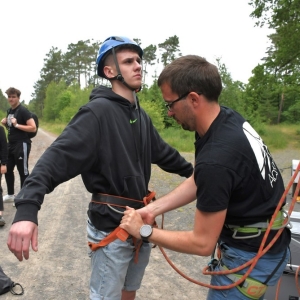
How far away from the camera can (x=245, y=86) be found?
108 feet

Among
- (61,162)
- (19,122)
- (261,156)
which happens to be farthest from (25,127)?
(261,156)

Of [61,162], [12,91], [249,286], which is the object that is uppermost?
[12,91]

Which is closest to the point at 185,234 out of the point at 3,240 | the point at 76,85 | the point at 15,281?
the point at 15,281

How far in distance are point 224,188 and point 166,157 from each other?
1242mm

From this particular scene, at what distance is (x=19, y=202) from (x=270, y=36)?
1749 inches

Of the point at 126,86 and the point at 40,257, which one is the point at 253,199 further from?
the point at 40,257

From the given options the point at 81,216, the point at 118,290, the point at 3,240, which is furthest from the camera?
the point at 81,216

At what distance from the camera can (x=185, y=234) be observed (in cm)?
185

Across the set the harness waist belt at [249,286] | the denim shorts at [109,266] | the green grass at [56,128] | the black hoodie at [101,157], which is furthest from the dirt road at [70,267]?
the green grass at [56,128]

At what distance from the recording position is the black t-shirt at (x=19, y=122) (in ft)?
21.2

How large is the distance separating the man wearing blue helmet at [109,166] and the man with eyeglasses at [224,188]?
36 cm

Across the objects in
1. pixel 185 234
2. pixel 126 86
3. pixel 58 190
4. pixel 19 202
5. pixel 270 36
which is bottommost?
pixel 58 190

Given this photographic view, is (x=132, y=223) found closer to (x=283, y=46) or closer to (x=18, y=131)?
(x=18, y=131)

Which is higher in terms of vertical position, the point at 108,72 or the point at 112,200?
the point at 108,72
